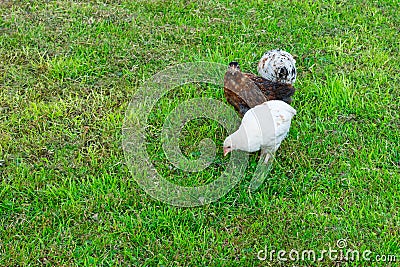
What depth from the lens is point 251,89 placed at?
3959 mm

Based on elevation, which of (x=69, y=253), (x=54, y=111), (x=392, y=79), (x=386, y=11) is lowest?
(x=69, y=253)

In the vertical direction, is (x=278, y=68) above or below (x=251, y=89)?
above

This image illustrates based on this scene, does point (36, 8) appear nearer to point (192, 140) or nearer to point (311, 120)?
point (192, 140)

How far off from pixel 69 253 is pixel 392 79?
3.17 metres

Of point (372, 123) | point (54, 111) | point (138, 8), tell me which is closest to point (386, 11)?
point (372, 123)

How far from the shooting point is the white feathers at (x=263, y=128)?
3668 mm

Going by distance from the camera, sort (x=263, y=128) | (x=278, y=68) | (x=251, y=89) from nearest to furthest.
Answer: (x=263, y=128) → (x=251, y=89) → (x=278, y=68)

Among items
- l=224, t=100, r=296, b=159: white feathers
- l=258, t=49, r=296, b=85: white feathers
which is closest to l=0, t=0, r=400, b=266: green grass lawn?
l=224, t=100, r=296, b=159: white feathers

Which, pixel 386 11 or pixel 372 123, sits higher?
pixel 386 11

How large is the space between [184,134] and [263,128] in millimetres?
744

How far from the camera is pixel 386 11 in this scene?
555 cm

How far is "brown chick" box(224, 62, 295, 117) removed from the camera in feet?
13.0

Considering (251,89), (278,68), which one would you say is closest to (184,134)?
(251,89)

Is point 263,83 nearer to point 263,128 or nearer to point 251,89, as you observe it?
point 251,89
